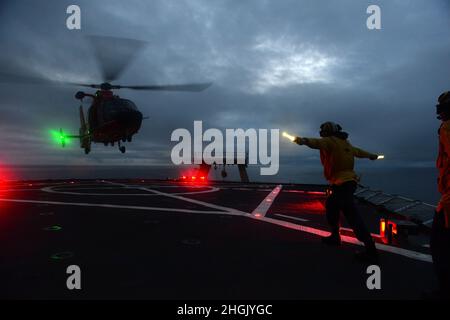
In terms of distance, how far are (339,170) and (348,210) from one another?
2.38 feet

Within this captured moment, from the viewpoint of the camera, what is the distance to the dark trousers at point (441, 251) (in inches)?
119

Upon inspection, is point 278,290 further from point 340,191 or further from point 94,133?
point 94,133

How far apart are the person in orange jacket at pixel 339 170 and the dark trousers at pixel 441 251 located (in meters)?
1.47

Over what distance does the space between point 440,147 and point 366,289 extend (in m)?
1.93

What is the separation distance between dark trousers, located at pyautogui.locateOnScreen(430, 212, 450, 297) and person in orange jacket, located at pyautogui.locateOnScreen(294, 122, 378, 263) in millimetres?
1469

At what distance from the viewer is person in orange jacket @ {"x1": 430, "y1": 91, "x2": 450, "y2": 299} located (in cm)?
302

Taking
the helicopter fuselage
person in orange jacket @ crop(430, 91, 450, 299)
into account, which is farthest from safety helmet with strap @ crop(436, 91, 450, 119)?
the helicopter fuselage

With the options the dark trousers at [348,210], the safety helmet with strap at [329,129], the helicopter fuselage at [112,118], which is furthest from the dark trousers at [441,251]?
the helicopter fuselage at [112,118]

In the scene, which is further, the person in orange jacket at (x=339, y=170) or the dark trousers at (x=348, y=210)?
the person in orange jacket at (x=339, y=170)

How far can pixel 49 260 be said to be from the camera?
4.52 metres

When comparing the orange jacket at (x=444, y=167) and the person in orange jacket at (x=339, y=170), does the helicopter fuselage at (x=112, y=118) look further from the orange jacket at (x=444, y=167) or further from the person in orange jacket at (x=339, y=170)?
the orange jacket at (x=444, y=167)

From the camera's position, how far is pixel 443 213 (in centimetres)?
311

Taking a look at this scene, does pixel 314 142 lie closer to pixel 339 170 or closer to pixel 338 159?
pixel 338 159

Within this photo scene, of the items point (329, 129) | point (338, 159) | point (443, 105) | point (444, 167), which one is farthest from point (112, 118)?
point (444, 167)
